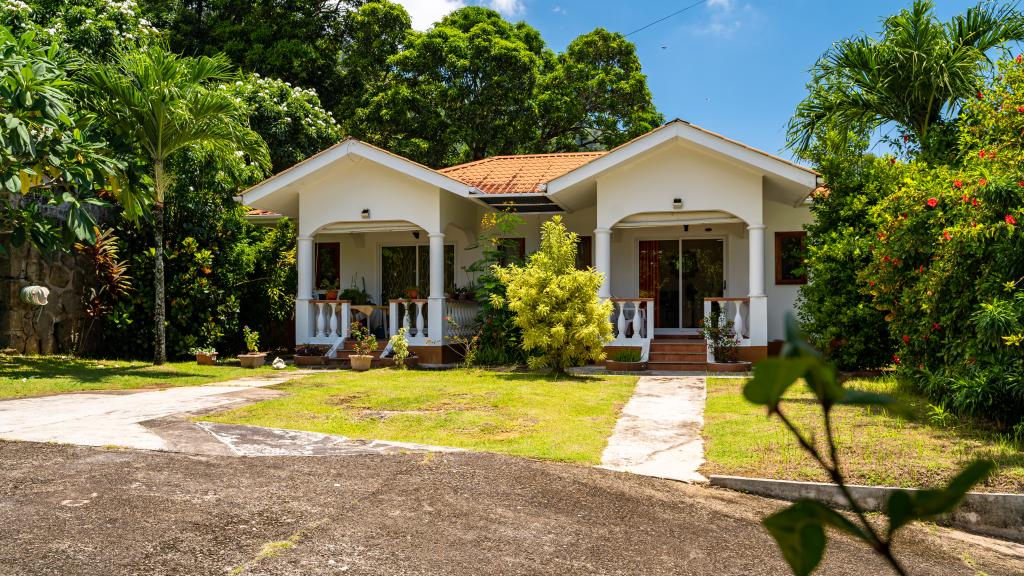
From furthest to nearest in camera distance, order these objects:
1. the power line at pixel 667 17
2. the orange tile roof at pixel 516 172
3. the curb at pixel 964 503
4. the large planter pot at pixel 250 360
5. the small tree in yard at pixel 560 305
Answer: the power line at pixel 667 17
the orange tile roof at pixel 516 172
the large planter pot at pixel 250 360
the small tree in yard at pixel 560 305
the curb at pixel 964 503

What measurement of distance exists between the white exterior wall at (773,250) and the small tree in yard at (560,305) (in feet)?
16.5

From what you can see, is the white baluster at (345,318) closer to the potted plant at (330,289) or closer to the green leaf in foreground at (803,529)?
the potted plant at (330,289)

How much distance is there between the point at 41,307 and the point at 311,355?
14.7ft

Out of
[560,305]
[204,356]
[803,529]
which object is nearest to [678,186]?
[560,305]

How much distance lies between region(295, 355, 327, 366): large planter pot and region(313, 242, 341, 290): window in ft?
11.8

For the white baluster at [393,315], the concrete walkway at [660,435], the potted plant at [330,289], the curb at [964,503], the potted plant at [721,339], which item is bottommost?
the curb at [964,503]

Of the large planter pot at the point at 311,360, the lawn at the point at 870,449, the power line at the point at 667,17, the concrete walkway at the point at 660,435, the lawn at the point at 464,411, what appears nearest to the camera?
the lawn at the point at 870,449

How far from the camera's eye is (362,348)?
530 inches

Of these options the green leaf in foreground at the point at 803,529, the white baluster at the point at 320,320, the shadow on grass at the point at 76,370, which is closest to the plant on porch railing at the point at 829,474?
the green leaf in foreground at the point at 803,529

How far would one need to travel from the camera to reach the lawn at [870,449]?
5328mm

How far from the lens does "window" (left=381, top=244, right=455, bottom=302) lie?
1678 centimetres

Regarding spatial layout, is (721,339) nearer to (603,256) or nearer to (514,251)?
(603,256)

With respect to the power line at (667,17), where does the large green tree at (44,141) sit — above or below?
below

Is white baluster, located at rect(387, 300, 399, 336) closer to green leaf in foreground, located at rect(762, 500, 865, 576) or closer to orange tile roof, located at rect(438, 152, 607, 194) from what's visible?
orange tile roof, located at rect(438, 152, 607, 194)
